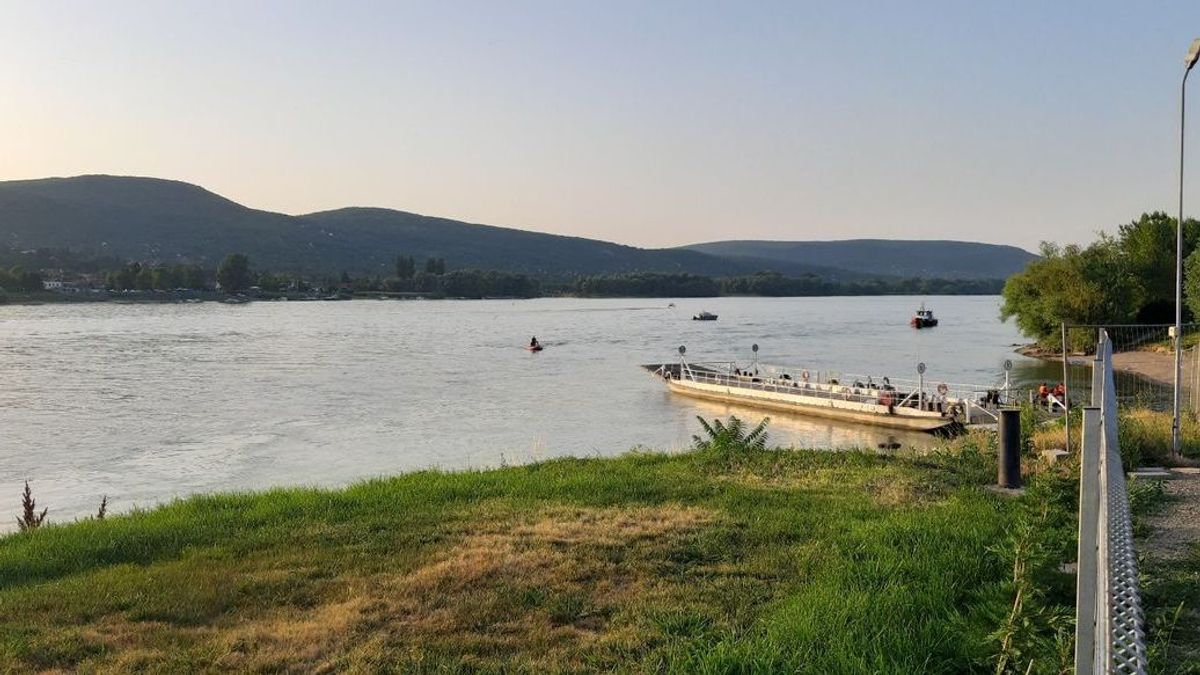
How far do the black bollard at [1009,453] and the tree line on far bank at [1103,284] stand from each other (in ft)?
194

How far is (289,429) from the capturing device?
32.2m

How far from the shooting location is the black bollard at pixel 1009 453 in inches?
465

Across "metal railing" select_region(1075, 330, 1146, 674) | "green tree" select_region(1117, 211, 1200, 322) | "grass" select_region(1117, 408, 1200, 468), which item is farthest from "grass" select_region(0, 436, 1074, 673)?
"green tree" select_region(1117, 211, 1200, 322)

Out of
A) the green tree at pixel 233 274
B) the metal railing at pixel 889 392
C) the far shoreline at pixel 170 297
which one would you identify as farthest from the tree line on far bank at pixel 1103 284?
the green tree at pixel 233 274

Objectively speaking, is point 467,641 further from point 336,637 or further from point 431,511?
point 431,511

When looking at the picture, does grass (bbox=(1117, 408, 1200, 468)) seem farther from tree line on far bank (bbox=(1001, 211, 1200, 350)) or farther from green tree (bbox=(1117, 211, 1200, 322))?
green tree (bbox=(1117, 211, 1200, 322))

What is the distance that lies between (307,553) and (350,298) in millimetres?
185378

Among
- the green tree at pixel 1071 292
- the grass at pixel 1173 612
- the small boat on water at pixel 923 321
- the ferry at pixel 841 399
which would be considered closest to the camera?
the grass at pixel 1173 612

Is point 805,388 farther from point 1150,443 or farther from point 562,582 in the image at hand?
point 562,582

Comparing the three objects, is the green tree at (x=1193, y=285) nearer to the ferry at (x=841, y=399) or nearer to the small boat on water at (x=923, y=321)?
the ferry at (x=841, y=399)

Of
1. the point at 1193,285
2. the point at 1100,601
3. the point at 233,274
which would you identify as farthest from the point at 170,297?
the point at 1100,601

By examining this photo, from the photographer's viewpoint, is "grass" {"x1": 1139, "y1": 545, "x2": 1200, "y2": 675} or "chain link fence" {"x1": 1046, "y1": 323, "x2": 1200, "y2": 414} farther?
"chain link fence" {"x1": 1046, "y1": 323, "x2": 1200, "y2": 414}

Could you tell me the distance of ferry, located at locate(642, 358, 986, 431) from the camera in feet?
114

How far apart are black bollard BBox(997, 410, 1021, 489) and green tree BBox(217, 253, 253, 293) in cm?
18500
